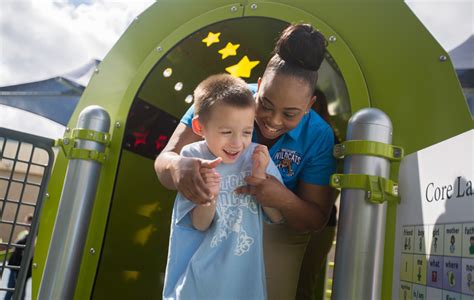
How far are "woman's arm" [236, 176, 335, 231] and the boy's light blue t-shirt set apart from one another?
42 millimetres

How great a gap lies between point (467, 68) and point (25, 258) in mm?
2387

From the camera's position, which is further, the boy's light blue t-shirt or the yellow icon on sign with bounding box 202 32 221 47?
→ the yellow icon on sign with bounding box 202 32 221 47

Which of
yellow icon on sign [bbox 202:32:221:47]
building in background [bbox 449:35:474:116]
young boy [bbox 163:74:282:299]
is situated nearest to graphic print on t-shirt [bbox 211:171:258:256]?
young boy [bbox 163:74:282:299]

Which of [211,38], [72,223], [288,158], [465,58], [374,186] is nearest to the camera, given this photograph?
[374,186]

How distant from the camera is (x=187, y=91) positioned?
1955mm

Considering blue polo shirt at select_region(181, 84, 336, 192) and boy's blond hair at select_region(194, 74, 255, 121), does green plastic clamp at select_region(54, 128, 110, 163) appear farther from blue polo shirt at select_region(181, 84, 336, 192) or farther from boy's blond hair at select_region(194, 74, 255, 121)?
boy's blond hair at select_region(194, 74, 255, 121)

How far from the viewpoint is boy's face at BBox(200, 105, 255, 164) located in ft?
3.41

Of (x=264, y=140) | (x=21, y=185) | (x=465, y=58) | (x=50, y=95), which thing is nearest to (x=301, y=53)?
(x=264, y=140)

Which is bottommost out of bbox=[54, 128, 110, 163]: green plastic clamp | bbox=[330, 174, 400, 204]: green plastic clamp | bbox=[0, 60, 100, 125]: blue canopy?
bbox=[330, 174, 400, 204]: green plastic clamp

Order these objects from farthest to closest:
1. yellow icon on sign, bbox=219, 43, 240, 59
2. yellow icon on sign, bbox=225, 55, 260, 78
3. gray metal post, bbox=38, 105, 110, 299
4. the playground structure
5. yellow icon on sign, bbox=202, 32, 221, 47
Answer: yellow icon on sign, bbox=225, 55, 260, 78
yellow icon on sign, bbox=219, 43, 240, 59
yellow icon on sign, bbox=202, 32, 221, 47
gray metal post, bbox=38, 105, 110, 299
the playground structure

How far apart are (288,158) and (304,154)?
0.18 ft

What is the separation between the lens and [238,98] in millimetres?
1048

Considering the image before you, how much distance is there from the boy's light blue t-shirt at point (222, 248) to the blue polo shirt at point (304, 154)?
0.66 feet

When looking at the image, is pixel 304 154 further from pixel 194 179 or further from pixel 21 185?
pixel 21 185
